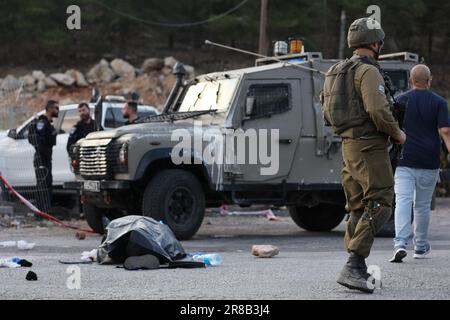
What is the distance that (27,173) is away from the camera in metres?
15.7

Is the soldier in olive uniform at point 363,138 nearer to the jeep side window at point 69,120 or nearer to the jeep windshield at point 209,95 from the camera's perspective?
the jeep windshield at point 209,95

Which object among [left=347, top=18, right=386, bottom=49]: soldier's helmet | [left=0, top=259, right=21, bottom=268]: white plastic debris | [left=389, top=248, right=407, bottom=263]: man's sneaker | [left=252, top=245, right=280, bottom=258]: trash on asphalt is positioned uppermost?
[left=347, top=18, right=386, bottom=49]: soldier's helmet

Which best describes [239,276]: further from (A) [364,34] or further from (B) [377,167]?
(A) [364,34]

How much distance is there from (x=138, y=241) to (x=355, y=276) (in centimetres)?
240

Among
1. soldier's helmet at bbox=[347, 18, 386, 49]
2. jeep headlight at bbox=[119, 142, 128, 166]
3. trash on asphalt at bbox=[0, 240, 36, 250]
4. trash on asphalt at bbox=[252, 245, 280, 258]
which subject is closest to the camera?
soldier's helmet at bbox=[347, 18, 386, 49]

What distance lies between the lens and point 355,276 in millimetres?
6469

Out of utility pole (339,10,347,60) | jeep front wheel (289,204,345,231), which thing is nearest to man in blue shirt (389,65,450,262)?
jeep front wheel (289,204,345,231)

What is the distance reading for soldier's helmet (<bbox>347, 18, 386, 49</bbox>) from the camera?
6.68 metres

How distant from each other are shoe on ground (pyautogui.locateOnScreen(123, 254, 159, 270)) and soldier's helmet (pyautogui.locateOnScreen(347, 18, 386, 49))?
268cm

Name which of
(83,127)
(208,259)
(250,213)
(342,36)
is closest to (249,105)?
(83,127)

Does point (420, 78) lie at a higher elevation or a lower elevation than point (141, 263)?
higher

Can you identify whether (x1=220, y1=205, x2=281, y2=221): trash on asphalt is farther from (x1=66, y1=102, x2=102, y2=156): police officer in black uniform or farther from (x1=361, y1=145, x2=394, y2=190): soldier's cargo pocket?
(x1=361, y1=145, x2=394, y2=190): soldier's cargo pocket

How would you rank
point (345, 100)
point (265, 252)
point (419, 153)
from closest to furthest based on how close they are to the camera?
1. point (345, 100)
2. point (419, 153)
3. point (265, 252)
